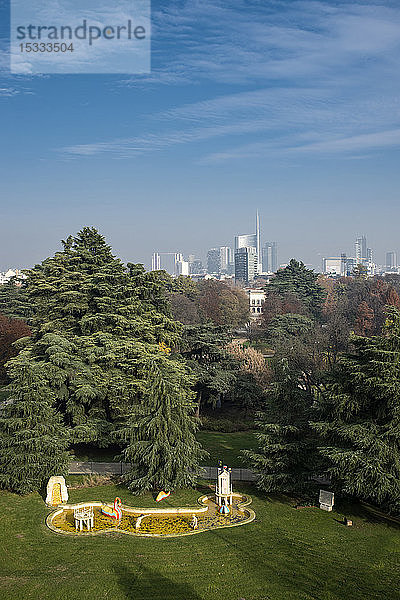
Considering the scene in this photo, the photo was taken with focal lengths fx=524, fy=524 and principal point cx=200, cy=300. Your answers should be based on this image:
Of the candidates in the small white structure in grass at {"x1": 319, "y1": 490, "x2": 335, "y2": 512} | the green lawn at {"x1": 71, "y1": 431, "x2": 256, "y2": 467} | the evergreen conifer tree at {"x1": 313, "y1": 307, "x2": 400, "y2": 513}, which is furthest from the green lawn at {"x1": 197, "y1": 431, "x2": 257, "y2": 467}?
the evergreen conifer tree at {"x1": 313, "y1": 307, "x2": 400, "y2": 513}

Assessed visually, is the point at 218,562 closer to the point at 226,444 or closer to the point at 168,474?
the point at 168,474

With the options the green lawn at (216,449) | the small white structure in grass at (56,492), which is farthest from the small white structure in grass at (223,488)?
the small white structure in grass at (56,492)

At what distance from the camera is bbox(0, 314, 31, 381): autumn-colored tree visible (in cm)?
3753

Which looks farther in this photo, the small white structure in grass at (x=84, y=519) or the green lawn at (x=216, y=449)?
the green lawn at (x=216, y=449)

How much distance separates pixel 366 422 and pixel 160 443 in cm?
699

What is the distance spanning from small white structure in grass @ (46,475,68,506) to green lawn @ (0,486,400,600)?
664 millimetres

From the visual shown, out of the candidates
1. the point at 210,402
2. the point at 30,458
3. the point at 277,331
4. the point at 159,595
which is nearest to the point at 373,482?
the point at 159,595

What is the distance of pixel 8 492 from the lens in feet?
62.6

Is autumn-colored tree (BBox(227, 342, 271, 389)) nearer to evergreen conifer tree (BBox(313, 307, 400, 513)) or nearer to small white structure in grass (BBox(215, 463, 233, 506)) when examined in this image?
evergreen conifer tree (BBox(313, 307, 400, 513))

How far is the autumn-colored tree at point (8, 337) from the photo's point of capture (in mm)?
37531

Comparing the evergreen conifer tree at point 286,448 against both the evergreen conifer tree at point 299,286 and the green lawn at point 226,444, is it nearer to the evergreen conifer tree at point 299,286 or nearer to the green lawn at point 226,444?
the green lawn at point 226,444

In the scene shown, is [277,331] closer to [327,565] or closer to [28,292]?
[28,292]

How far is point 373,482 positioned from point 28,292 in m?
21.6

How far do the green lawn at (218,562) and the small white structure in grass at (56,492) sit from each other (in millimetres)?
664
